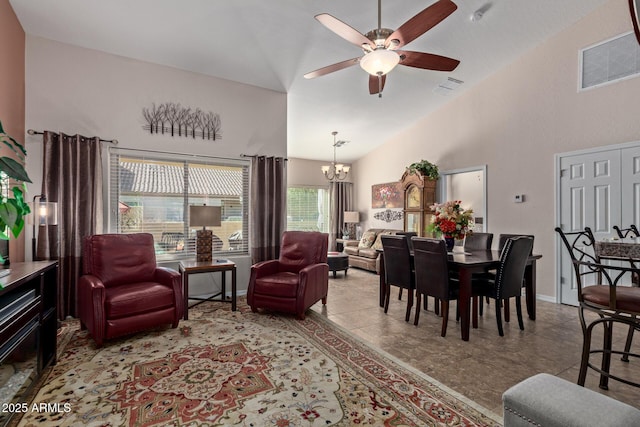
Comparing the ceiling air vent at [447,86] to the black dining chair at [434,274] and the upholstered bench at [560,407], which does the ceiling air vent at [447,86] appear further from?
the upholstered bench at [560,407]

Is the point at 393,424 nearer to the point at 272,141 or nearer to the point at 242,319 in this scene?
the point at 242,319

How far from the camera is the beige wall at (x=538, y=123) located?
3.79 m

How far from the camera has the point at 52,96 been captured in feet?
11.4

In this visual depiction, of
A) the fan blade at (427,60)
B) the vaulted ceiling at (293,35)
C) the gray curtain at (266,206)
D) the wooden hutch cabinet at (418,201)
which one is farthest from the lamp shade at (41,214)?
the wooden hutch cabinet at (418,201)

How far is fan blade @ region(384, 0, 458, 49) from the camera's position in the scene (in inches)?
84.9

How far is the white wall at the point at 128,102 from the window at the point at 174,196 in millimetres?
188

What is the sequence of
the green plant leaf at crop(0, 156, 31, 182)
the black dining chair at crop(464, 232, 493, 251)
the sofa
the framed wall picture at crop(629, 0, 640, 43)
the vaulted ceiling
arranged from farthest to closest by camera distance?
the sofa < the black dining chair at crop(464, 232, 493, 251) < the vaulted ceiling < the green plant leaf at crop(0, 156, 31, 182) < the framed wall picture at crop(629, 0, 640, 43)

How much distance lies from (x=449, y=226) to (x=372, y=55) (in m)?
1.99

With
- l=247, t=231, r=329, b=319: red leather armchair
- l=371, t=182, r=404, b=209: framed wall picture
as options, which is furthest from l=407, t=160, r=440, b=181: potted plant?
l=247, t=231, r=329, b=319: red leather armchair

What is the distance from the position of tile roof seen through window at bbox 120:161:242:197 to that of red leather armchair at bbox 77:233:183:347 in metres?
0.84

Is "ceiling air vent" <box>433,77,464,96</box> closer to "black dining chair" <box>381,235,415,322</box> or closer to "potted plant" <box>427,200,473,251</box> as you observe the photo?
"potted plant" <box>427,200,473,251</box>

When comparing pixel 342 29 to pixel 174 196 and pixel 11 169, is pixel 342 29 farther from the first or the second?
pixel 174 196

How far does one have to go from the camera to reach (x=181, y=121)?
13.6 feet

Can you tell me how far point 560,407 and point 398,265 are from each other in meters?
2.63
